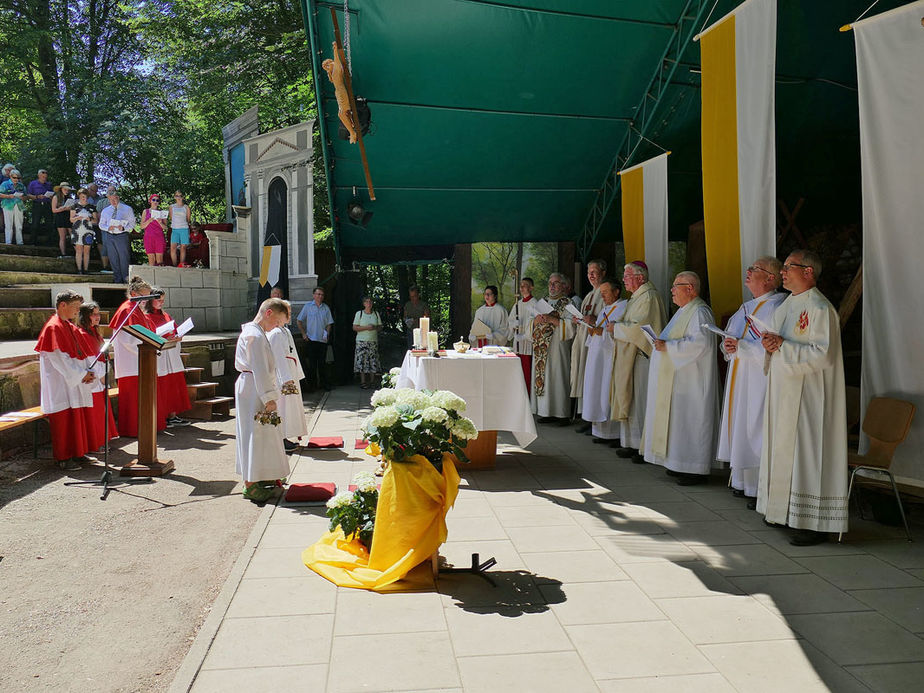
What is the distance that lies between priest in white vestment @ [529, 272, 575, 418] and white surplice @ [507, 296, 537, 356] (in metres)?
0.23

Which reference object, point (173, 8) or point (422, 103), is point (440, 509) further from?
point (173, 8)

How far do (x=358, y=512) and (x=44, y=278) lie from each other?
446 inches

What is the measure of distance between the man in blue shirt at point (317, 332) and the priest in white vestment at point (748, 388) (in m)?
8.42

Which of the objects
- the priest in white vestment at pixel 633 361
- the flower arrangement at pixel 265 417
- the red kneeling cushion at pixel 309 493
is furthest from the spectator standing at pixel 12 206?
the priest in white vestment at pixel 633 361

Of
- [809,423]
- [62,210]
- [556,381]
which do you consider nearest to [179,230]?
[62,210]

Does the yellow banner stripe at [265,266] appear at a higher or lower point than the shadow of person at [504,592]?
higher

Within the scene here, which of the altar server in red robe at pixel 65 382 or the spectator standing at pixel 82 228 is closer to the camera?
the altar server in red robe at pixel 65 382

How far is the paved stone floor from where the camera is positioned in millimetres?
2941

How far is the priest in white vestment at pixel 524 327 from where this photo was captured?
978cm

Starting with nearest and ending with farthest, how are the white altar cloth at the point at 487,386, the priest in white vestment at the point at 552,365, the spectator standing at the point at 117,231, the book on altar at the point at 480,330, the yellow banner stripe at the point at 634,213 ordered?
the white altar cloth at the point at 487,386, the yellow banner stripe at the point at 634,213, the priest in white vestment at the point at 552,365, the book on altar at the point at 480,330, the spectator standing at the point at 117,231

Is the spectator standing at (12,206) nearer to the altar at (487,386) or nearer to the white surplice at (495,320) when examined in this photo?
the white surplice at (495,320)

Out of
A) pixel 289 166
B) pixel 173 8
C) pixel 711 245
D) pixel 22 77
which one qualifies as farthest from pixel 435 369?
pixel 22 77

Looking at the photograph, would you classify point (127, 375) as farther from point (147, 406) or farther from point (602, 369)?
point (602, 369)

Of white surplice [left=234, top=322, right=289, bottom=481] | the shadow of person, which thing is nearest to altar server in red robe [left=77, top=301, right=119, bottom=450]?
white surplice [left=234, top=322, right=289, bottom=481]
